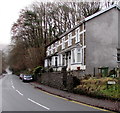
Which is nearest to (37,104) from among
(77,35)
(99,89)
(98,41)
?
(99,89)

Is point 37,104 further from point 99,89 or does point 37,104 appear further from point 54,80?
point 54,80

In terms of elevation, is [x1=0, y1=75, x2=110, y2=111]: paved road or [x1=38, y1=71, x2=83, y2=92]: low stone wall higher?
[x1=38, y1=71, x2=83, y2=92]: low stone wall

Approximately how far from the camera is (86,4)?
43562 mm

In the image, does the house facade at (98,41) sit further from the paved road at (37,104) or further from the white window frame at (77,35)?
the paved road at (37,104)

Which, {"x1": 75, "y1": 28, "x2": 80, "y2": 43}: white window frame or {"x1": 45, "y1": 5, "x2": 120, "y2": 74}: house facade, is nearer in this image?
{"x1": 45, "y1": 5, "x2": 120, "y2": 74}: house facade

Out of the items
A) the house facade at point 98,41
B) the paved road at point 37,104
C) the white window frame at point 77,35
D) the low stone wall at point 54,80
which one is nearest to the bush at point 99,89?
the paved road at point 37,104

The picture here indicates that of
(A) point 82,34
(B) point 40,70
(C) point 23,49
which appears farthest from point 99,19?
(C) point 23,49

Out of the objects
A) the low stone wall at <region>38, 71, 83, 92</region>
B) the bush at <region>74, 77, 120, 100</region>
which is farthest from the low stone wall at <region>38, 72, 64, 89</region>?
the bush at <region>74, 77, 120, 100</region>

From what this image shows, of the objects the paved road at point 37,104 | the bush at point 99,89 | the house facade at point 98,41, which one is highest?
the house facade at point 98,41

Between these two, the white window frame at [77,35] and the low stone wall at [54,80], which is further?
the white window frame at [77,35]

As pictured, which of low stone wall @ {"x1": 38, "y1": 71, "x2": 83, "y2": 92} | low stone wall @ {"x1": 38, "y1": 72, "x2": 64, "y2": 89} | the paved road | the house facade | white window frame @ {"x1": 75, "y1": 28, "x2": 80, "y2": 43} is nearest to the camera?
the paved road

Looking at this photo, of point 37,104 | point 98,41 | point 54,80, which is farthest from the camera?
point 54,80

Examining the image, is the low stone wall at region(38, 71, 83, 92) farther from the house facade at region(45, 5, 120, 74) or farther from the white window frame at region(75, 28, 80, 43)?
the white window frame at region(75, 28, 80, 43)

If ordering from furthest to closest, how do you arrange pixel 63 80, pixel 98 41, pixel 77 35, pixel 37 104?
pixel 77 35
pixel 98 41
pixel 63 80
pixel 37 104
